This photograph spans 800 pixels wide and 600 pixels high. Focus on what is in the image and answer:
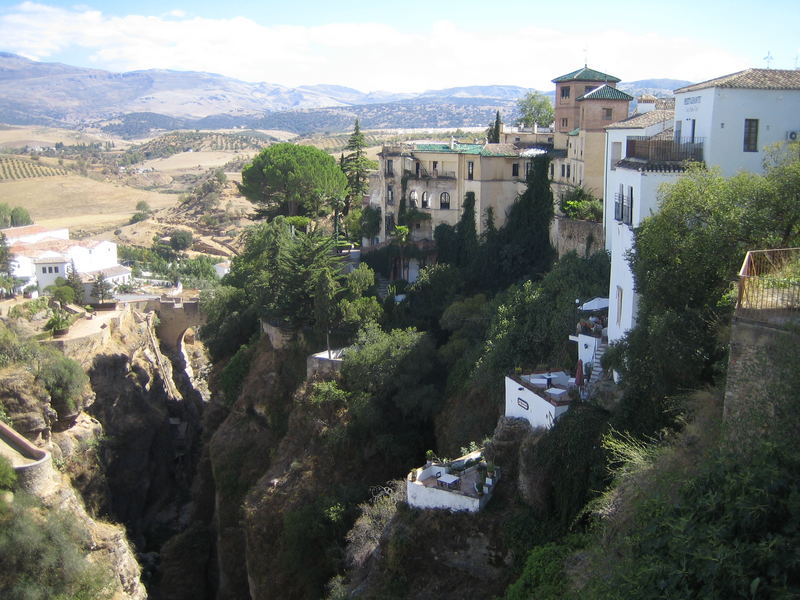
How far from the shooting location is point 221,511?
1206 inches

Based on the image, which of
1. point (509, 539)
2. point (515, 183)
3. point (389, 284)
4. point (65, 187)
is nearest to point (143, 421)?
point (389, 284)

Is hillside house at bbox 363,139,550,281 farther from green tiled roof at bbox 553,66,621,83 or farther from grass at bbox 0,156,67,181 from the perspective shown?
grass at bbox 0,156,67,181

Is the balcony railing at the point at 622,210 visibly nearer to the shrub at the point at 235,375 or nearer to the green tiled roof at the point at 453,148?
the green tiled roof at the point at 453,148

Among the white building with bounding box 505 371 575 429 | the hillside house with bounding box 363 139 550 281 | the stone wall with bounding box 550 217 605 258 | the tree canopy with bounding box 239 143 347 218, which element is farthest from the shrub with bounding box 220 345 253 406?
the white building with bounding box 505 371 575 429

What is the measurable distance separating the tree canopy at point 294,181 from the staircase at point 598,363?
86.0 feet

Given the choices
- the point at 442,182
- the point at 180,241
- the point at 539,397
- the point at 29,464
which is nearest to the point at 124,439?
the point at 29,464

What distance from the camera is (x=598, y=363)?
20375 millimetres

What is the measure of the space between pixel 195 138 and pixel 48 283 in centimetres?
13946

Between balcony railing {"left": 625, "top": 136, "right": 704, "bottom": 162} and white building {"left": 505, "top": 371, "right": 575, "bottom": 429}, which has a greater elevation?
balcony railing {"left": 625, "top": 136, "right": 704, "bottom": 162}

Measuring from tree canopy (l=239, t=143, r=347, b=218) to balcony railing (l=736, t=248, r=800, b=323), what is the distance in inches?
1328

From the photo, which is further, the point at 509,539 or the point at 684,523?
the point at 509,539

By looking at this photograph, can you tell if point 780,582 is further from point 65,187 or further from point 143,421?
point 65,187

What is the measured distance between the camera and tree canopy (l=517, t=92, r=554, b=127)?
52894 millimetres

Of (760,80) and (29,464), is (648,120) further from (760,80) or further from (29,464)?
(29,464)
